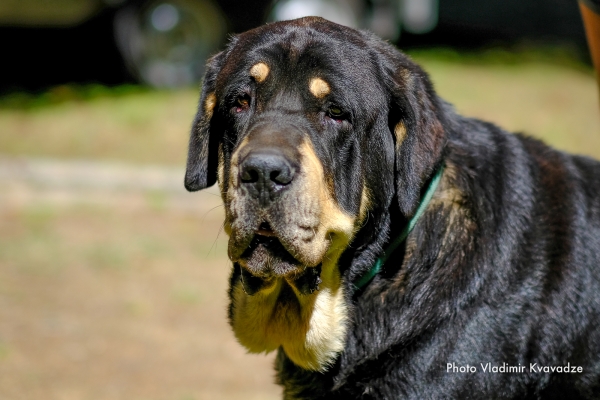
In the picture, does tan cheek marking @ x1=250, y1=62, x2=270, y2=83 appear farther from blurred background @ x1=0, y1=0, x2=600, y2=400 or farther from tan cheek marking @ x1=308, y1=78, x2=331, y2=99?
blurred background @ x1=0, y1=0, x2=600, y2=400

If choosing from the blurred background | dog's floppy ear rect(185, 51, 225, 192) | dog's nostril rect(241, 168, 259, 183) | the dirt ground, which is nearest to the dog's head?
dog's nostril rect(241, 168, 259, 183)

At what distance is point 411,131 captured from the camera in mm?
3225

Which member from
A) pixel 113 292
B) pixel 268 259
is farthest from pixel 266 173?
pixel 113 292

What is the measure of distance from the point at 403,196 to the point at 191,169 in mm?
1040

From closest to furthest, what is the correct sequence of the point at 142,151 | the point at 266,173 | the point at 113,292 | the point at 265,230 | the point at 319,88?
the point at 266,173 → the point at 265,230 → the point at 319,88 → the point at 113,292 → the point at 142,151

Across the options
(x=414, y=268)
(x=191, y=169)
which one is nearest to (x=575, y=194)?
(x=414, y=268)

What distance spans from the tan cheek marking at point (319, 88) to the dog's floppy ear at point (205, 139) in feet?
1.79

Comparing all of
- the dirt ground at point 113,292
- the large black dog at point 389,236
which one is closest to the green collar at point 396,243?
the large black dog at point 389,236

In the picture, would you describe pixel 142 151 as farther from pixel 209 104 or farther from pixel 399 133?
pixel 399 133

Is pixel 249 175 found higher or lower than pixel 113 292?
higher

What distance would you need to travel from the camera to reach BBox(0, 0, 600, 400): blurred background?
16.8 ft

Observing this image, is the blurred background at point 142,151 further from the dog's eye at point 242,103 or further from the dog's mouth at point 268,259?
the dog's mouth at point 268,259

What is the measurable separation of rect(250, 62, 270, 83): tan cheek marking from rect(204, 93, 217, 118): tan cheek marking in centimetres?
32

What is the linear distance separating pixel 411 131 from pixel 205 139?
0.96m
